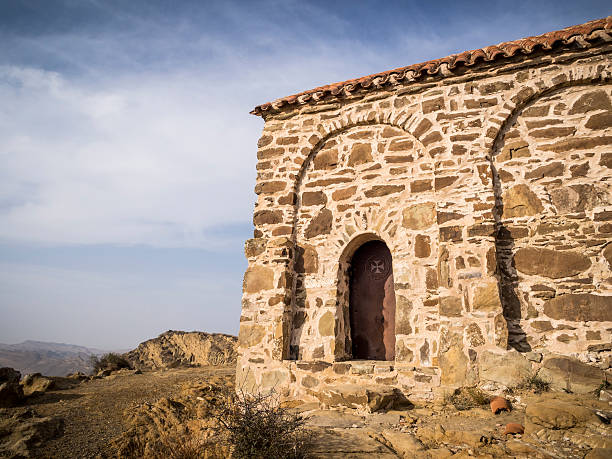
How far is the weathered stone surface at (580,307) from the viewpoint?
4.43 metres

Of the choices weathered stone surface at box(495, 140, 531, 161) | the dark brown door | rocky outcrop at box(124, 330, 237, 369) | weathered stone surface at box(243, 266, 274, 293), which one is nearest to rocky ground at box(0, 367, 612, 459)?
the dark brown door

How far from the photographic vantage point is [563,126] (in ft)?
16.6

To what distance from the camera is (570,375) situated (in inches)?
168

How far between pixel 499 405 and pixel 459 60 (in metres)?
4.52

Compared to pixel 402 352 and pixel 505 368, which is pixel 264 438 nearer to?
pixel 402 352

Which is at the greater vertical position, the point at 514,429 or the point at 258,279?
the point at 258,279

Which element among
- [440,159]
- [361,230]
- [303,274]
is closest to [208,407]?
[303,274]

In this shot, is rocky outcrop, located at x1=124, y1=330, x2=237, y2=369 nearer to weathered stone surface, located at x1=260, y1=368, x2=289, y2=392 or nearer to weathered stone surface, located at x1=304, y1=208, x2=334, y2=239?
weathered stone surface, located at x1=260, y1=368, x2=289, y2=392

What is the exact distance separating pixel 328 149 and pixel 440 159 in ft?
6.04

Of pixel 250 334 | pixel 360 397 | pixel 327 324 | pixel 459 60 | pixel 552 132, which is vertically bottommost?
pixel 360 397

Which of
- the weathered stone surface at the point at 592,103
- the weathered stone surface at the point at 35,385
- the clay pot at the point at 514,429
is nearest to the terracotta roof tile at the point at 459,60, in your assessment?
the weathered stone surface at the point at 592,103

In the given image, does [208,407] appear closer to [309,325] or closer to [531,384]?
[309,325]

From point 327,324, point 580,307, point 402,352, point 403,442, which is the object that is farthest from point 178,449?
point 580,307

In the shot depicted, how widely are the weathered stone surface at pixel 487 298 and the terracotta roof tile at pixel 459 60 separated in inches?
124
